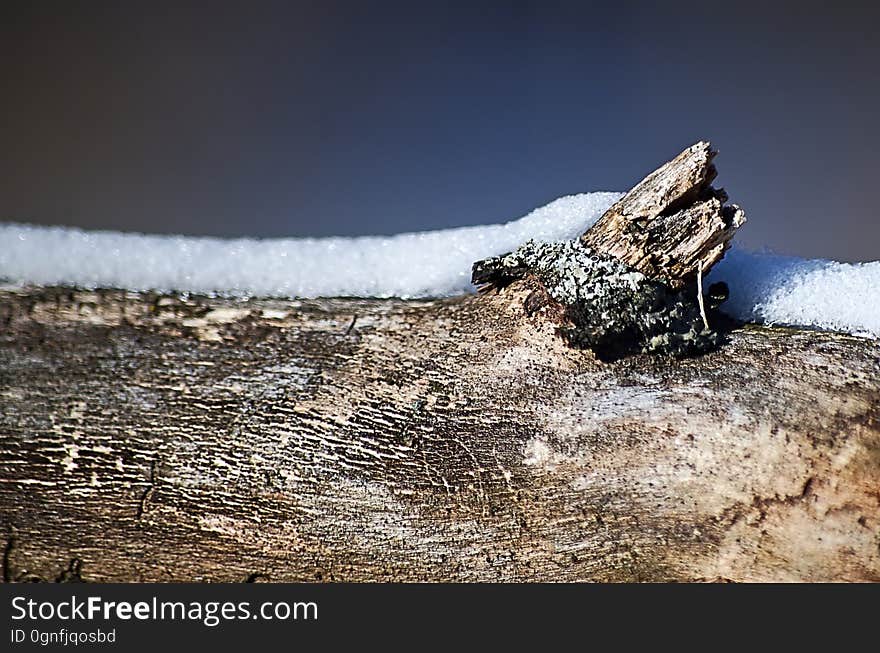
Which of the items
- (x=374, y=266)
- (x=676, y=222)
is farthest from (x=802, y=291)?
(x=374, y=266)

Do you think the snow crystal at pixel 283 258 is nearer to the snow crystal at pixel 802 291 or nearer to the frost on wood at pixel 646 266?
the frost on wood at pixel 646 266

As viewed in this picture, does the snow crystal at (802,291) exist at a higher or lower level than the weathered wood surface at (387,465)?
higher

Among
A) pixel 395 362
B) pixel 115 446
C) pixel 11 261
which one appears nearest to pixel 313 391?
pixel 395 362

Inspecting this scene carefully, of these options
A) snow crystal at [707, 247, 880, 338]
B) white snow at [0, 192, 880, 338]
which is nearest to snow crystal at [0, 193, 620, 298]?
white snow at [0, 192, 880, 338]

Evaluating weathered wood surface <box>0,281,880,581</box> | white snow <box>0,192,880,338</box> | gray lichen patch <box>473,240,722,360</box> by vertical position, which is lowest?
weathered wood surface <box>0,281,880,581</box>

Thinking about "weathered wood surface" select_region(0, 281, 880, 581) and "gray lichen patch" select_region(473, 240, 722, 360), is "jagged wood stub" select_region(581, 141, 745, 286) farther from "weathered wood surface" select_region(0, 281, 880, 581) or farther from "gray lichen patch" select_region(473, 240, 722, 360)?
"weathered wood surface" select_region(0, 281, 880, 581)

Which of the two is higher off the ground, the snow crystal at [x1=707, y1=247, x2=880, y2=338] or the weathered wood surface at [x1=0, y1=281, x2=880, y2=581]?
the snow crystal at [x1=707, y1=247, x2=880, y2=338]

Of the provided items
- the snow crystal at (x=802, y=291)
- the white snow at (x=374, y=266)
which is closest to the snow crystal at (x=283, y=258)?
the white snow at (x=374, y=266)
